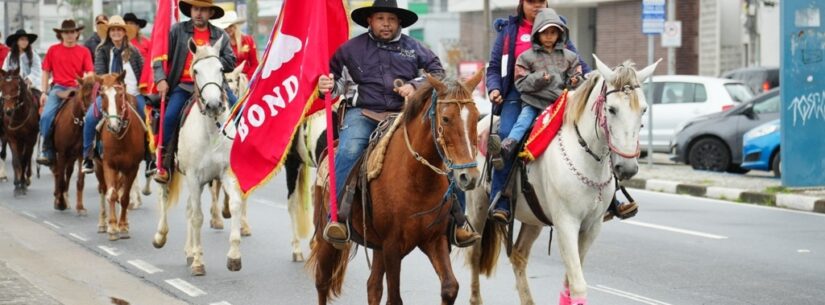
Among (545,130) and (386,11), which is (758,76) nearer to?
(545,130)

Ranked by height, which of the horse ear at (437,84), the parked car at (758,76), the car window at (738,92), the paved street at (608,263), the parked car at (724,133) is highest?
the parked car at (758,76)

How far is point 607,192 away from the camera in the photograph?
8.18m

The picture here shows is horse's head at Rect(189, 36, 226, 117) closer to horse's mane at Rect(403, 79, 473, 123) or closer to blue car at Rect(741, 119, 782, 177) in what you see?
horse's mane at Rect(403, 79, 473, 123)

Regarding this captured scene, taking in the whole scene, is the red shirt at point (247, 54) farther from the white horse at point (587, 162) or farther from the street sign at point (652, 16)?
the street sign at point (652, 16)

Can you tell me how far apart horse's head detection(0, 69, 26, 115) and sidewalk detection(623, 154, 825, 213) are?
9.65 metres

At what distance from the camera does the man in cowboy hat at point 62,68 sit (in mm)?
16984

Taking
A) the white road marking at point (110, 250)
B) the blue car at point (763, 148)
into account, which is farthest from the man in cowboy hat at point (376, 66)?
the blue car at point (763, 148)

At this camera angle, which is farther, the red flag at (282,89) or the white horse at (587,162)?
the red flag at (282,89)

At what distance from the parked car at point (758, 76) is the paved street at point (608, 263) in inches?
689

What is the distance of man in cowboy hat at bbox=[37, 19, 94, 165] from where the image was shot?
17.0 meters

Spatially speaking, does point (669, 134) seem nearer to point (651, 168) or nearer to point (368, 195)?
point (651, 168)

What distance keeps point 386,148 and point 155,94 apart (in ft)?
18.8

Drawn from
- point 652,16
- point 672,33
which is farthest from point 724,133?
point 652,16

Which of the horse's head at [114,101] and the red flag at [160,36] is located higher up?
the red flag at [160,36]
